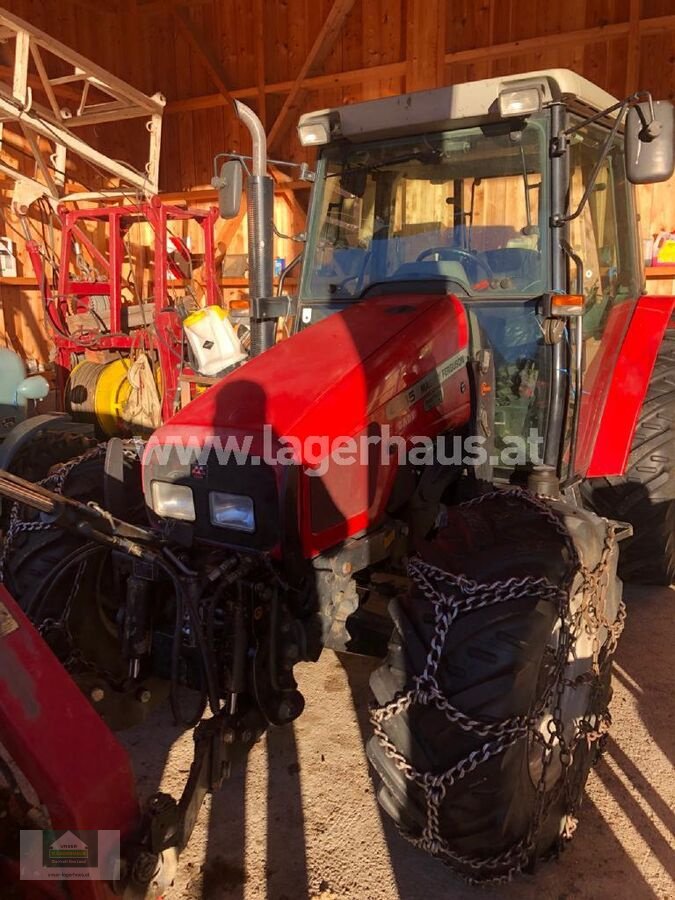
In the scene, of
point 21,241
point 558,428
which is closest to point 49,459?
point 558,428

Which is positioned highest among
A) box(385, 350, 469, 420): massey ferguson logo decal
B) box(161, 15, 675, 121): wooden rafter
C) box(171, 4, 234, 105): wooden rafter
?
box(171, 4, 234, 105): wooden rafter

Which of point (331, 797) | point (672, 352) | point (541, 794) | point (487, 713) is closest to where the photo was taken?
point (487, 713)

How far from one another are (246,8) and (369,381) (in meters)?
9.18

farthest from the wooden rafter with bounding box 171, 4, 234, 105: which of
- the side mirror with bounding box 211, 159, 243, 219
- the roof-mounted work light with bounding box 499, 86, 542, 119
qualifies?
the roof-mounted work light with bounding box 499, 86, 542, 119

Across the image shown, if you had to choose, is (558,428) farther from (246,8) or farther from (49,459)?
(246,8)

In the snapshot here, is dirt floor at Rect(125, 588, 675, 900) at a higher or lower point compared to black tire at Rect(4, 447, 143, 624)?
lower

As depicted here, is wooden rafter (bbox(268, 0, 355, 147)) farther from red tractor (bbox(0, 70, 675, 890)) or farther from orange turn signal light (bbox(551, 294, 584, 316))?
orange turn signal light (bbox(551, 294, 584, 316))

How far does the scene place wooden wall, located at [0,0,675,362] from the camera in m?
7.41

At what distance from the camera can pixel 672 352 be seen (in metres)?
3.61

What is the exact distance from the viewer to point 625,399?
10.1 feet

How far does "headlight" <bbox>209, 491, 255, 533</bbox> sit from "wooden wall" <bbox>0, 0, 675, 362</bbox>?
7.04m

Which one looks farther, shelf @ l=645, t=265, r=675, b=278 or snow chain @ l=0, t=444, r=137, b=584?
shelf @ l=645, t=265, r=675, b=278

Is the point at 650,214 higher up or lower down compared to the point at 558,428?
higher up

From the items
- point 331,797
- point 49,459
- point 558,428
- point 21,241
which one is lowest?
point 331,797
